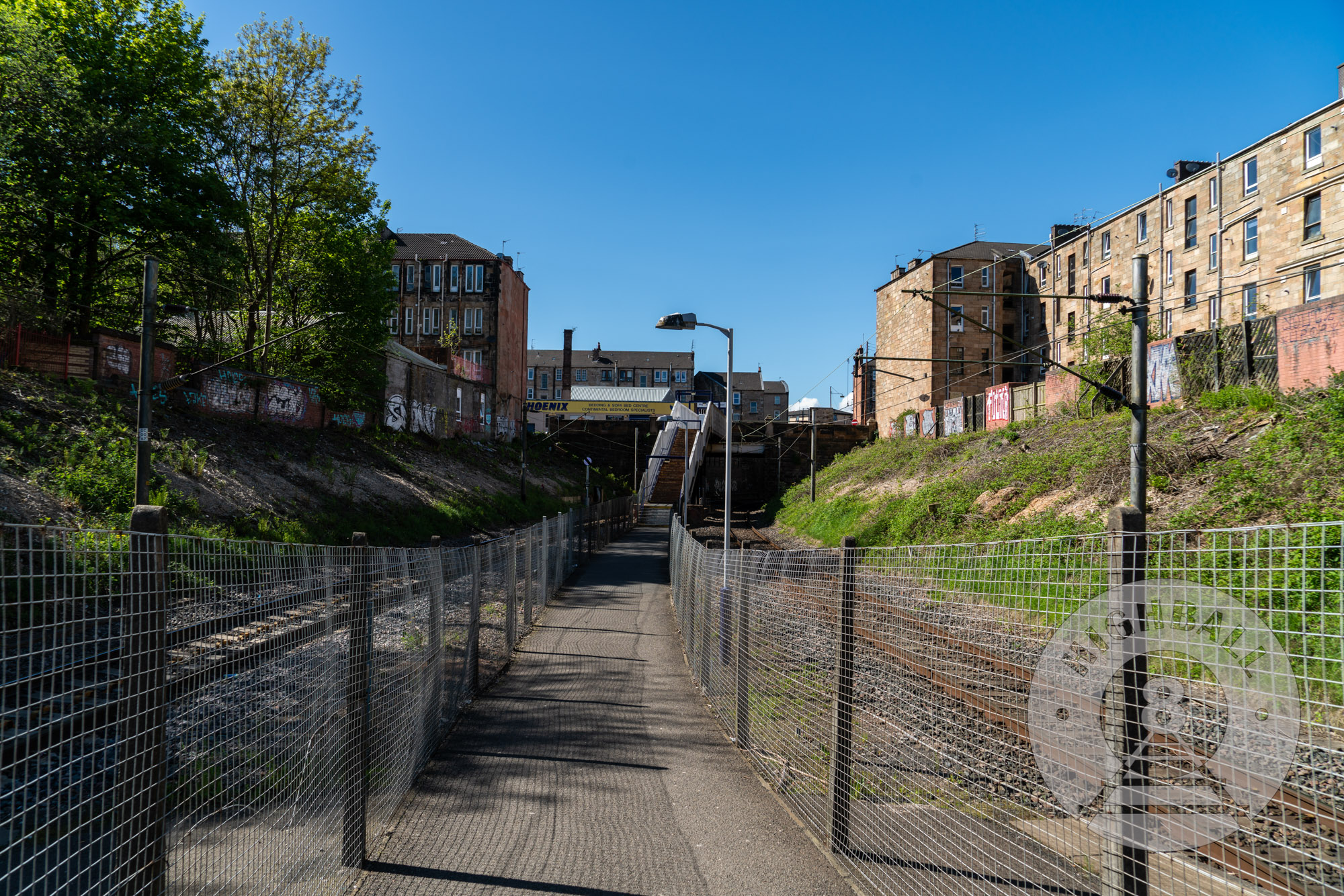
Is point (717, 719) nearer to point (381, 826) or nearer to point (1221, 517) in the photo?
point (381, 826)

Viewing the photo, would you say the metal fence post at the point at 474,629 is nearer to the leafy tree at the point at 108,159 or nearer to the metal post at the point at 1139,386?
the metal post at the point at 1139,386

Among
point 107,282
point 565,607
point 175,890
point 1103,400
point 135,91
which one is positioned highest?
point 135,91

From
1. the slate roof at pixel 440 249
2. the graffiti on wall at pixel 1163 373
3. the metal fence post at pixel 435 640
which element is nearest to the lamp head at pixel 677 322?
the metal fence post at pixel 435 640

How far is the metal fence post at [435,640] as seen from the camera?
6602 mm

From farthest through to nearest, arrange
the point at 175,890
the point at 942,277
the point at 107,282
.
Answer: the point at 942,277 < the point at 107,282 < the point at 175,890

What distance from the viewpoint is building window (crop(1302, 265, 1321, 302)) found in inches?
1372

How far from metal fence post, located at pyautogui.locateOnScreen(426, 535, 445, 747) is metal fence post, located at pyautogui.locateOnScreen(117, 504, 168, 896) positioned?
3921 mm

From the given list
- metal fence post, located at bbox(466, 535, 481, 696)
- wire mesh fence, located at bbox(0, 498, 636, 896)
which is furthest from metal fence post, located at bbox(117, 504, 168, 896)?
metal fence post, located at bbox(466, 535, 481, 696)

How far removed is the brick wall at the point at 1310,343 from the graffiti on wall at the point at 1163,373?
458 centimetres

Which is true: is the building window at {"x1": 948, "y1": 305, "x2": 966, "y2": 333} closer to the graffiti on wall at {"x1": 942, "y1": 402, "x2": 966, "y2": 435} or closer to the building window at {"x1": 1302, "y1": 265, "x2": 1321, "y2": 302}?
the graffiti on wall at {"x1": 942, "y1": 402, "x2": 966, "y2": 435}

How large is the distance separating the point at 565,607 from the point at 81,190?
2149 cm

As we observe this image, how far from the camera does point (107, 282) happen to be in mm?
28656

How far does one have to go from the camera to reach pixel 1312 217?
36281 millimetres

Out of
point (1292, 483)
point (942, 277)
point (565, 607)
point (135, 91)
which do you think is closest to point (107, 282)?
point (135, 91)
